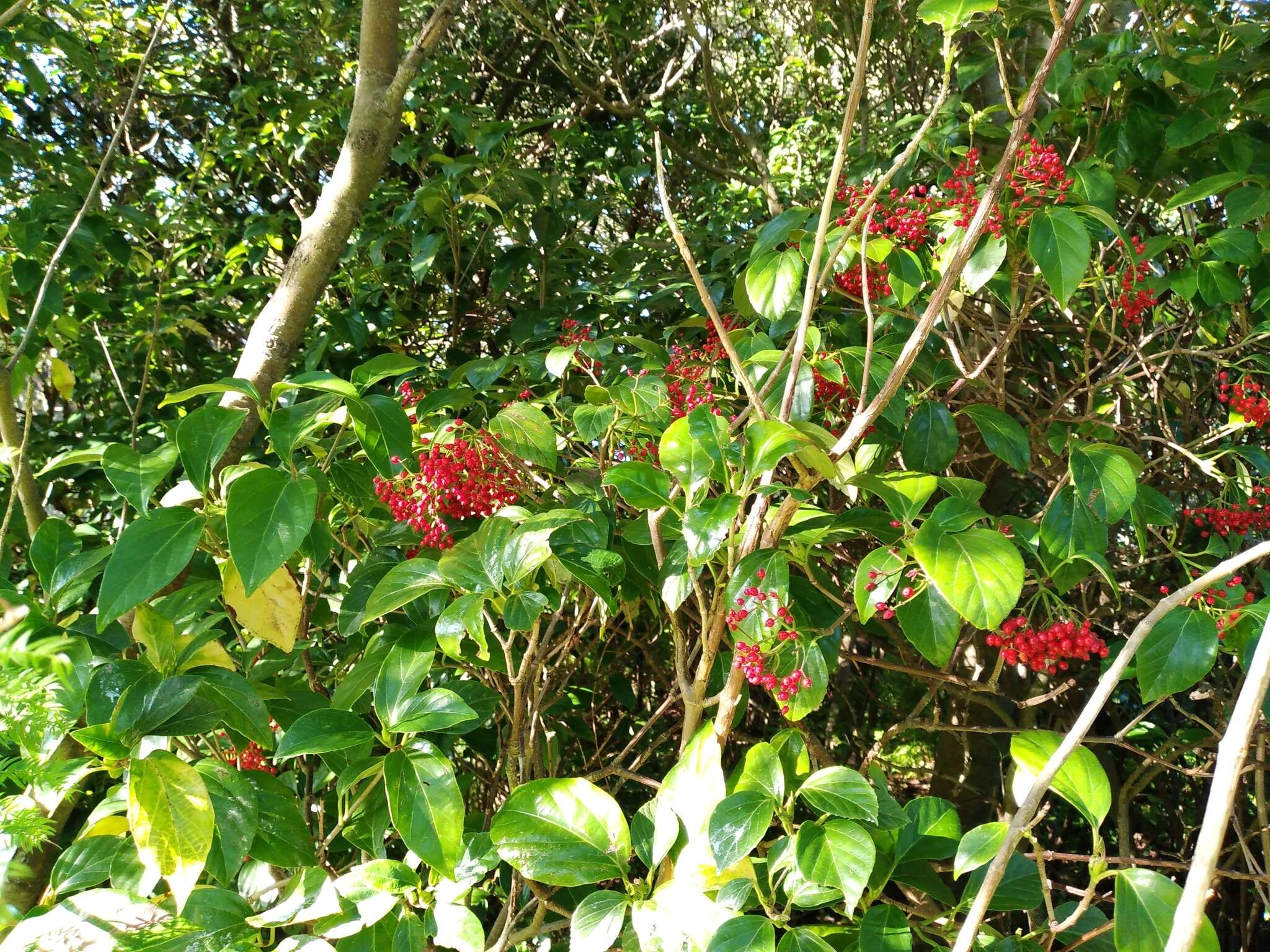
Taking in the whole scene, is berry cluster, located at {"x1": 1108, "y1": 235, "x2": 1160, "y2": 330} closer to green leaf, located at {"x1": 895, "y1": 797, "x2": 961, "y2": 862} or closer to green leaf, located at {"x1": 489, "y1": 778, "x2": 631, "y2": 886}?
green leaf, located at {"x1": 895, "y1": 797, "x2": 961, "y2": 862}

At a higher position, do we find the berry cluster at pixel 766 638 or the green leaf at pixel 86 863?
the berry cluster at pixel 766 638

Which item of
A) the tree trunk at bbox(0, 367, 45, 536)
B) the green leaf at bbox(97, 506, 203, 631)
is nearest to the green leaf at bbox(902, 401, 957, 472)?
the green leaf at bbox(97, 506, 203, 631)

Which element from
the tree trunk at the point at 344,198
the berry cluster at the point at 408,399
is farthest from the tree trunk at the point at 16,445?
the berry cluster at the point at 408,399

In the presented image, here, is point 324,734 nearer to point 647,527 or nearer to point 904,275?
point 647,527

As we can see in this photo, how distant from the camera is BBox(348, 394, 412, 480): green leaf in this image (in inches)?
40.6

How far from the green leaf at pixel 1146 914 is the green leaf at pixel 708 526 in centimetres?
42

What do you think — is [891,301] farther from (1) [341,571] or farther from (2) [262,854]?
(2) [262,854]

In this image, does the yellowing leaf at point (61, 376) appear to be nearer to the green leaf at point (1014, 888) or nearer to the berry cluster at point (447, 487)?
the berry cluster at point (447, 487)

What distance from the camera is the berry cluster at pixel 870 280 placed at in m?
1.30

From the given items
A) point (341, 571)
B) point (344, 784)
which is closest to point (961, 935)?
point (344, 784)

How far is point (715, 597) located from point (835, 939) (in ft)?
1.03

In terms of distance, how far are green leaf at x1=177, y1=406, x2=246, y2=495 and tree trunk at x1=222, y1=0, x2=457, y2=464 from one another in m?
0.25

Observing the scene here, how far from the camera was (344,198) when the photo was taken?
4.44ft

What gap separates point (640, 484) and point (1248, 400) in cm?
91
